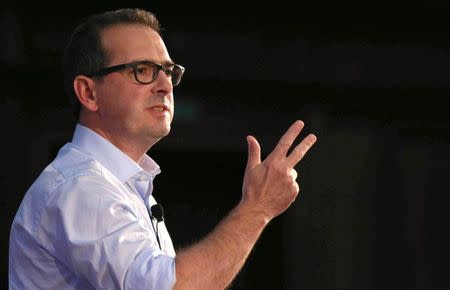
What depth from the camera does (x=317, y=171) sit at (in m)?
5.97

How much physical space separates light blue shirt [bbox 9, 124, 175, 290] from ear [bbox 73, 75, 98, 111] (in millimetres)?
296

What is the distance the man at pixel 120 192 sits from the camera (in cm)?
215

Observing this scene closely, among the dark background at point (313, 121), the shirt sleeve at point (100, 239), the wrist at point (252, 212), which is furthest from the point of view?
the dark background at point (313, 121)

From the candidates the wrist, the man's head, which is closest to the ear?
the man's head

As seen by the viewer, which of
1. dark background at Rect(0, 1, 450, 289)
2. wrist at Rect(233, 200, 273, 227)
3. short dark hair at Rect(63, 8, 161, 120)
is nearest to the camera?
wrist at Rect(233, 200, 273, 227)

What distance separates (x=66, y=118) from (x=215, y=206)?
1137mm

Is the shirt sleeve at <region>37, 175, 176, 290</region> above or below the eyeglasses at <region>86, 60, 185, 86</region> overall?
below

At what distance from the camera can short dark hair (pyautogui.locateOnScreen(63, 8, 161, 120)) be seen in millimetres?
2734

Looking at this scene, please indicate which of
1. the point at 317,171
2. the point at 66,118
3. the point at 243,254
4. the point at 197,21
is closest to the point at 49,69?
the point at 66,118

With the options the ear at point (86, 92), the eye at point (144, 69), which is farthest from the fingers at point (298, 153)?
the ear at point (86, 92)

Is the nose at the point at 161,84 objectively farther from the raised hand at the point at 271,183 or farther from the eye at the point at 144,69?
the raised hand at the point at 271,183

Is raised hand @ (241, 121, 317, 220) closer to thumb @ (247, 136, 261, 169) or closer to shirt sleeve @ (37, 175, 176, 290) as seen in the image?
thumb @ (247, 136, 261, 169)

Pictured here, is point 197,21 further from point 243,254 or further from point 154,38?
point 243,254

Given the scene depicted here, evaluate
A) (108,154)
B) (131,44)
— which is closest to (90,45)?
(131,44)
